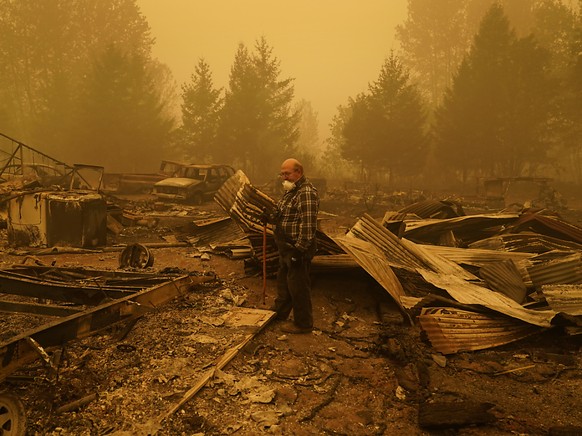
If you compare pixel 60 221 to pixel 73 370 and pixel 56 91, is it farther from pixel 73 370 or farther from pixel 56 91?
pixel 56 91

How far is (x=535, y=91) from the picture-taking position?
2586cm

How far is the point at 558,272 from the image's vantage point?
5.98 metres

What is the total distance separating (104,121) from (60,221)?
2249 cm

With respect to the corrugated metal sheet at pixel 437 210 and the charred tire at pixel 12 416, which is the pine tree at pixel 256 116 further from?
the charred tire at pixel 12 416

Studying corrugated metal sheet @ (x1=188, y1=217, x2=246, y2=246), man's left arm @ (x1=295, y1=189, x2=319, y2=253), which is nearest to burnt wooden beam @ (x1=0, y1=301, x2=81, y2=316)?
man's left arm @ (x1=295, y1=189, x2=319, y2=253)

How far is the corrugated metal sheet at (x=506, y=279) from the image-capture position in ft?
19.1

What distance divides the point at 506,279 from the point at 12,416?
619cm

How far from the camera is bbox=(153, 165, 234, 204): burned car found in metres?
17.1

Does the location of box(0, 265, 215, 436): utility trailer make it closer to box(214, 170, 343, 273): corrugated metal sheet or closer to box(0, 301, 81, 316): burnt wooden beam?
box(0, 301, 81, 316): burnt wooden beam

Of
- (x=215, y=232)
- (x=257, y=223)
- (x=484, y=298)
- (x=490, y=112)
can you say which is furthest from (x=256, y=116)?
(x=484, y=298)

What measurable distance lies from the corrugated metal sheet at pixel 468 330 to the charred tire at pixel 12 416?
398cm

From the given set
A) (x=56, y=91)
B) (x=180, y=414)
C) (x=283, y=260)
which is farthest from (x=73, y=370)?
(x=56, y=91)

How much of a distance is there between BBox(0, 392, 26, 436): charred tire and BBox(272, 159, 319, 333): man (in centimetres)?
291

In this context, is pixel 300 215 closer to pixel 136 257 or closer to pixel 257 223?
pixel 257 223
